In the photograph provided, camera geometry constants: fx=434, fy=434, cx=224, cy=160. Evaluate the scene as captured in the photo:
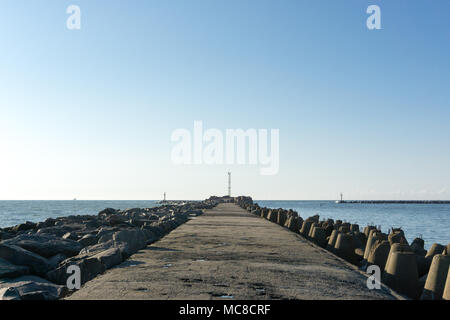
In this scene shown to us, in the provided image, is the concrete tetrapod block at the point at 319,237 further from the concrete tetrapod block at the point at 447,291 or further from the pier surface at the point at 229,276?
the concrete tetrapod block at the point at 447,291

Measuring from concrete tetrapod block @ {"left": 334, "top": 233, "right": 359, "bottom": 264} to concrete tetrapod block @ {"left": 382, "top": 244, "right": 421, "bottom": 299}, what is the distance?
325 centimetres

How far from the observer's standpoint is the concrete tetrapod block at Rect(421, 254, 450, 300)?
5826mm

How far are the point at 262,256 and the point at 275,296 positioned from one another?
9.86 feet

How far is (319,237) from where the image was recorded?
479 inches

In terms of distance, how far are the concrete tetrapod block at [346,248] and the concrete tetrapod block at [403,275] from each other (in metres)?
3.25

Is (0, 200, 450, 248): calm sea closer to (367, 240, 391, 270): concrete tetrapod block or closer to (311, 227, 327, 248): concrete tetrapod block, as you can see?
(311, 227, 327, 248): concrete tetrapod block

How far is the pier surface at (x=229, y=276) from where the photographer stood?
4.66 meters

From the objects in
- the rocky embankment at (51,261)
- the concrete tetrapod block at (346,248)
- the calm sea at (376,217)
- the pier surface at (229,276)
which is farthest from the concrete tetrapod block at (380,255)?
the calm sea at (376,217)

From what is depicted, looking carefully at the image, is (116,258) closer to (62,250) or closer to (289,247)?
(62,250)

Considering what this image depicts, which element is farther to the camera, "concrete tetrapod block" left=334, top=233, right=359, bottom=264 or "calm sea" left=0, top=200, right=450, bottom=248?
"calm sea" left=0, top=200, right=450, bottom=248

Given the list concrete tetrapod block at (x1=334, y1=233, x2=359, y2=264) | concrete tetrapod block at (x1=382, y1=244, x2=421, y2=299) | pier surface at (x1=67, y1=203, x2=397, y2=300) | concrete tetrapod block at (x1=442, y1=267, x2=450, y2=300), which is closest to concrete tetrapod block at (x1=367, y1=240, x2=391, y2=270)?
pier surface at (x1=67, y1=203, x2=397, y2=300)

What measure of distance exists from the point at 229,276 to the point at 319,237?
7076mm
